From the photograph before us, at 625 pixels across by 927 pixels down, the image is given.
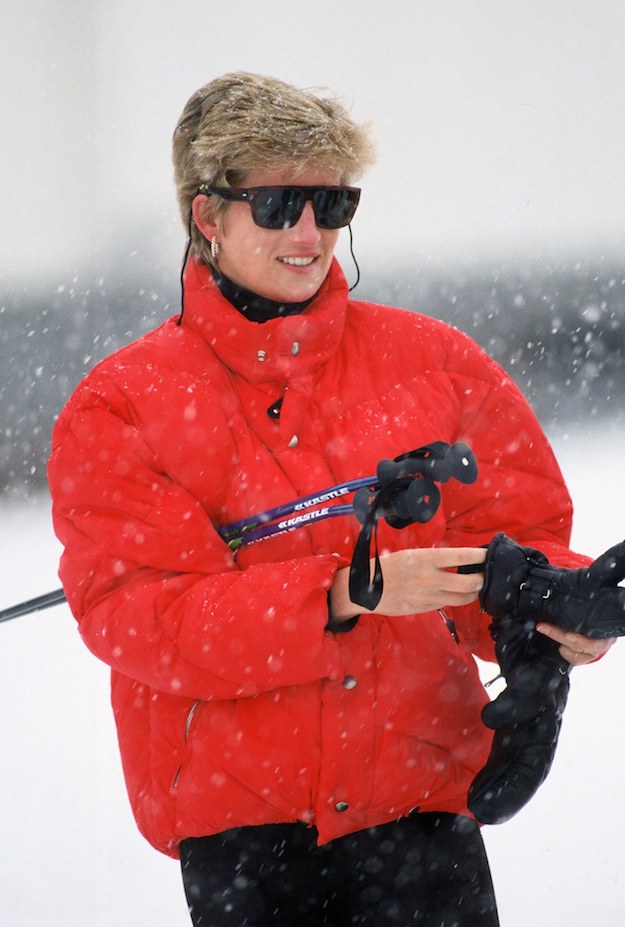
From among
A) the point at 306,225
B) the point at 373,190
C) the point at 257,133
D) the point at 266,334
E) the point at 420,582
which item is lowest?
the point at 373,190

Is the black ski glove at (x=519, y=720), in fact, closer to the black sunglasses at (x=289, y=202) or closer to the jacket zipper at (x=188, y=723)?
the jacket zipper at (x=188, y=723)

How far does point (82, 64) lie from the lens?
3.39 m

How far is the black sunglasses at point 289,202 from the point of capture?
1.30 metres

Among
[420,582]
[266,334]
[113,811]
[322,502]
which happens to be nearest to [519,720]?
[420,582]

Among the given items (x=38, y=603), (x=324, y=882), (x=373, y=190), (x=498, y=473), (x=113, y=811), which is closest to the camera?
(x=324, y=882)

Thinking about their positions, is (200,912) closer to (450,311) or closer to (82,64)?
(450,311)

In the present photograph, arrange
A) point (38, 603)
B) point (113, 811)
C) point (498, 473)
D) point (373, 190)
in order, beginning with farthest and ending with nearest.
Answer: point (373, 190)
point (113, 811)
point (38, 603)
point (498, 473)

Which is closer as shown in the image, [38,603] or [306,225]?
[306,225]

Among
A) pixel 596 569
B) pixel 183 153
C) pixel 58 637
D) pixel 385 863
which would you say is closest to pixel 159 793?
pixel 385 863

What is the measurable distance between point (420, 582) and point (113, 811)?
1.85 metres

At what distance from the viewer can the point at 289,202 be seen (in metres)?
1.31

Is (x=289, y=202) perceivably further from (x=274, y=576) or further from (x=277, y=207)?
(x=274, y=576)

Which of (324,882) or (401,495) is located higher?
(401,495)

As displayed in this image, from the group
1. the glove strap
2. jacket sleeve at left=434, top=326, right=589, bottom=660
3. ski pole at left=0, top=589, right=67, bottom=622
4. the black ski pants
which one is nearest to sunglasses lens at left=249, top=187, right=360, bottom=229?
jacket sleeve at left=434, top=326, right=589, bottom=660
